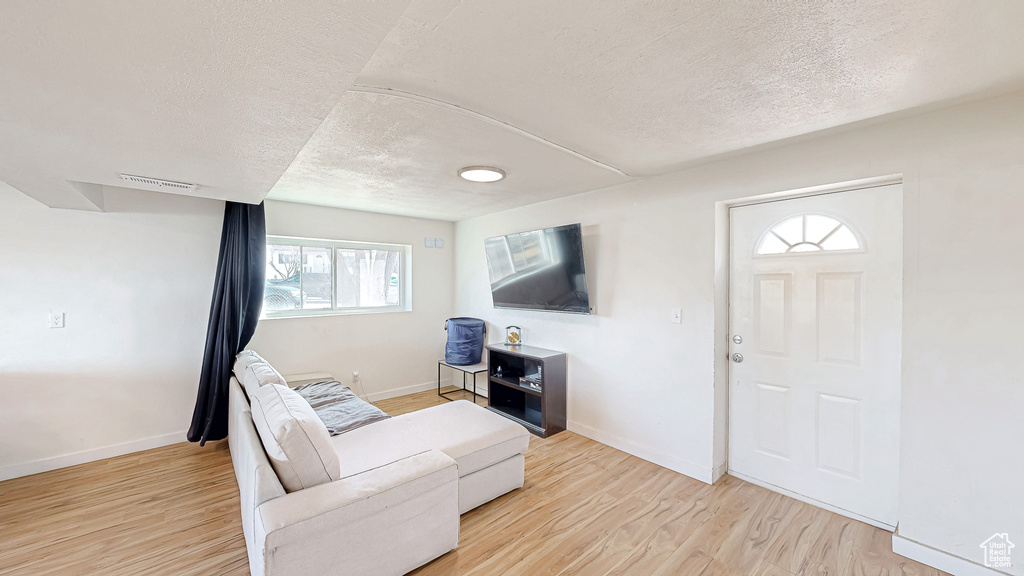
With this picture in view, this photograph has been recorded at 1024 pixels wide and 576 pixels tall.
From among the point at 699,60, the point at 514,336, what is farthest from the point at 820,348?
the point at 514,336

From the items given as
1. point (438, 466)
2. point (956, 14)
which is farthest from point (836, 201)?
point (438, 466)

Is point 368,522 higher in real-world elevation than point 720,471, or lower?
higher

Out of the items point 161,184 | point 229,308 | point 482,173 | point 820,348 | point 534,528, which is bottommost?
point 534,528

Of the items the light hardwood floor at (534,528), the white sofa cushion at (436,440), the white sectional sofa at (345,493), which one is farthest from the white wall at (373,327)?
the white sofa cushion at (436,440)

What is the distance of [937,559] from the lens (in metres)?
1.84

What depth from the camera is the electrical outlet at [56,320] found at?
2.83m

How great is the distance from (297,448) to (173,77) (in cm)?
143

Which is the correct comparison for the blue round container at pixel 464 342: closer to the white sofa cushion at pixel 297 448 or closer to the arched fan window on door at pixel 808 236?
the white sofa cushion at pixel 297 448

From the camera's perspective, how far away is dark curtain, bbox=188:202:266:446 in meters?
3.15

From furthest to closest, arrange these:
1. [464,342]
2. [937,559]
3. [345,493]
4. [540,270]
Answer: [464,342], [540,270], [937,559], [345,493]

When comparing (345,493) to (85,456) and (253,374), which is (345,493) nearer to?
(253,374)

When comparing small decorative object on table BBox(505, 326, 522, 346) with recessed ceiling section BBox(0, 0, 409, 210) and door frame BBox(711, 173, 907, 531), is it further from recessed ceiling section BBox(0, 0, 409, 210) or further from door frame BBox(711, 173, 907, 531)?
recessed ceiling section BBox(0, 0, 409, 210)

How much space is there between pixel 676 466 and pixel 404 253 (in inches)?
147

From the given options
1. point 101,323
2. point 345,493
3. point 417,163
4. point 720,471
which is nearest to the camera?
point 345,493
